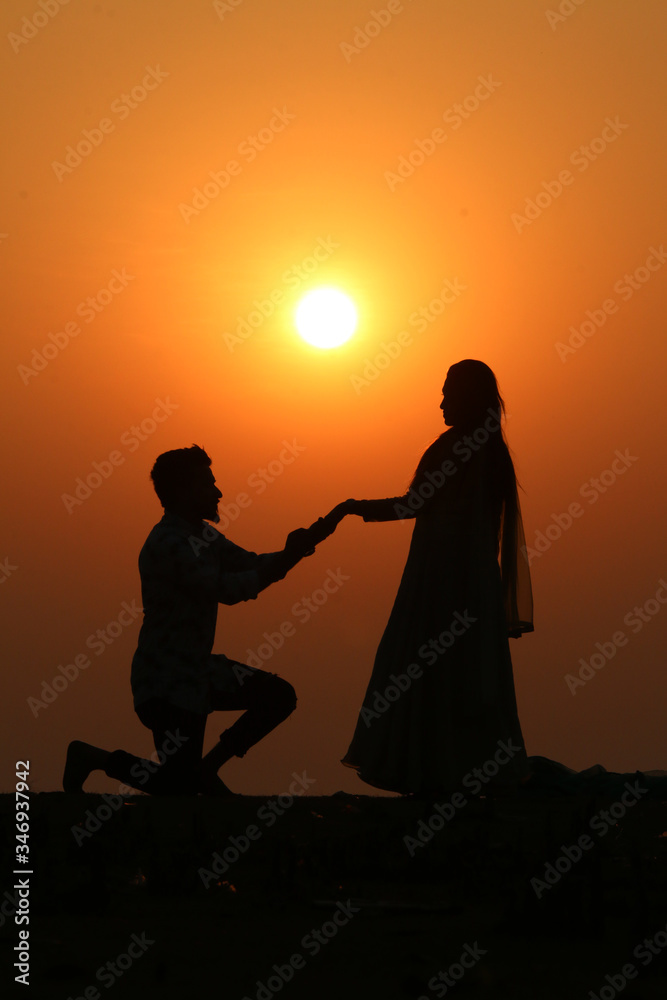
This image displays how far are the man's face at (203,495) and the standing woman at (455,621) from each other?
1.10 m

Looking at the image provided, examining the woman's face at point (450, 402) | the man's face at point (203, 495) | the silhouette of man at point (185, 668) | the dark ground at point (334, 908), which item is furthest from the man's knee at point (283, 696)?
the woman's face at point (450, 402)

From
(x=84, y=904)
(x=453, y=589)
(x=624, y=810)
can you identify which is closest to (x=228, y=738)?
(x=453, y=589)

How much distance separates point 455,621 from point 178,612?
1.87 m

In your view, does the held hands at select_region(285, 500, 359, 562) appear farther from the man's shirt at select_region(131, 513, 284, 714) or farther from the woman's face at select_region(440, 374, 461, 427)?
the woman's face at select_region(440, 374, 461, 427)

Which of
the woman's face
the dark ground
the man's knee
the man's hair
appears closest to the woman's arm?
the woman's face

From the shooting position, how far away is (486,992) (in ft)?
11.2

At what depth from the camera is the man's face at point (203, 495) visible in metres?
8.46

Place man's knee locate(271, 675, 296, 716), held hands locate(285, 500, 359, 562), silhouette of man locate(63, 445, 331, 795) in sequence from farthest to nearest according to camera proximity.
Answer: held hands locate(285, 500, 359, 562), man's knee locate(271, 675, 296, 716), silhouette of man locate(63, 445, 331, 795)

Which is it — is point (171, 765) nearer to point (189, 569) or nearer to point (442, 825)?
point (189, 569)

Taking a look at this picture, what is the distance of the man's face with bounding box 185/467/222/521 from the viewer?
8.46 metres

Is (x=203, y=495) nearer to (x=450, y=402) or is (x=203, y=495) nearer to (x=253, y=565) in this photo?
(x=253, y=565)

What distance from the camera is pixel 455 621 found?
8.34 meters

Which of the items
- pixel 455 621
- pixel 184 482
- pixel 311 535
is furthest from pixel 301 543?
pixel 455 621

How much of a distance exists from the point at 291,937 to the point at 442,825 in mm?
2540
